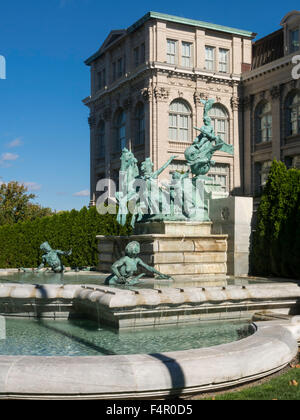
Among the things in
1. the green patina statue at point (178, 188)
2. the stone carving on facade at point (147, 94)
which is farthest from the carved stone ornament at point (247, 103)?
the green patina statue at point (178, 188)

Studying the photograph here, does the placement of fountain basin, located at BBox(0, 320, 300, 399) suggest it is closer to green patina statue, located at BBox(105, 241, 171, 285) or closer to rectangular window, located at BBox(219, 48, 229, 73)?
green patina statue, located at BBox(105, 241, 171, 285)

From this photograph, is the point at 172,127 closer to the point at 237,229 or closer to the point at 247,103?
the point at 247,103

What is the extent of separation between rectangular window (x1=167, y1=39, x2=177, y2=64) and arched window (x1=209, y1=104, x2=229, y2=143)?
566 centimetres

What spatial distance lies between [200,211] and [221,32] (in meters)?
35.1

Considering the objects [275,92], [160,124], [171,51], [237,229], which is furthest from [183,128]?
[237,229]

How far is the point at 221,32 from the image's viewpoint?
155 ft

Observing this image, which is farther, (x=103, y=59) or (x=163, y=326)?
(x=103, y=59)

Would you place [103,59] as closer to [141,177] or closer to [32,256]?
[32,256]

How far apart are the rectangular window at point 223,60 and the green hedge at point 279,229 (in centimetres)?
3351

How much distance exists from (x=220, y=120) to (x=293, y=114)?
23.2 feet

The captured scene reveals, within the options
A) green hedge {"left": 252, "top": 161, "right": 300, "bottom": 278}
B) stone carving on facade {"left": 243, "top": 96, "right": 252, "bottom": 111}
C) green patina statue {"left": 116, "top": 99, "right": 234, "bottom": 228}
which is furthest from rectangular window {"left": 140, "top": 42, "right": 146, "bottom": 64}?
green hedge {"left": 252, "top": 161, "right": 300, "bottom": 278}

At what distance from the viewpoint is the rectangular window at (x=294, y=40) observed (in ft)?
140

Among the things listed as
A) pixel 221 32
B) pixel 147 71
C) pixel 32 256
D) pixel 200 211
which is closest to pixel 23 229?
pixel 32 256
